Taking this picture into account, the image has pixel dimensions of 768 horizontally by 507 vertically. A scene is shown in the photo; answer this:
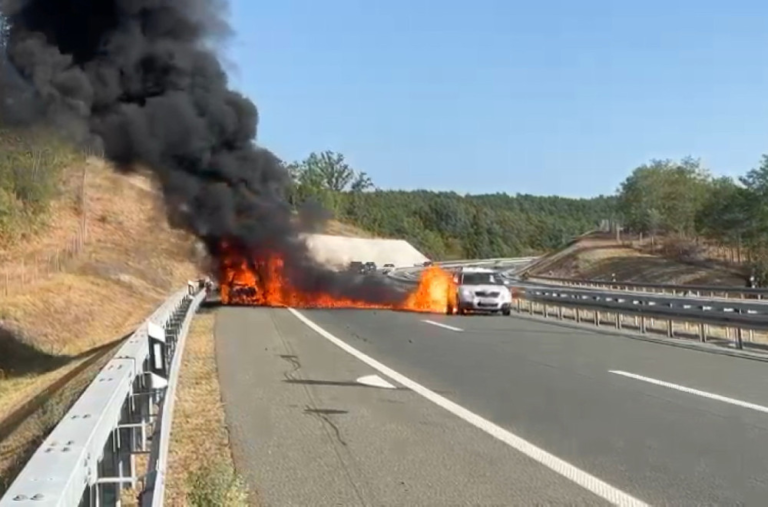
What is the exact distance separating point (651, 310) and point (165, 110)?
50.7ft

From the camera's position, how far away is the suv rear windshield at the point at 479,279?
97.4 feet

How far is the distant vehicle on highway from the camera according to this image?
2922cm

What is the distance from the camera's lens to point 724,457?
769 cm

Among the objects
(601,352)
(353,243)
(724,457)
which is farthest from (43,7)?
(353,243)

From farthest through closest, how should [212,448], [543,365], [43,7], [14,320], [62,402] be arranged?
[14,320] < [43,7] < [543,365] < [62,402] < [212,448]

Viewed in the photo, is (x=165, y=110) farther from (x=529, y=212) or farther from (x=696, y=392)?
(x=529, y=212)

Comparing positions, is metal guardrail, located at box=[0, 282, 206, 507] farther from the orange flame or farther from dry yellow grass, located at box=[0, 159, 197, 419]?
the orange flame

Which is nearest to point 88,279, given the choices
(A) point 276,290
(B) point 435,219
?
(A) point 276,290

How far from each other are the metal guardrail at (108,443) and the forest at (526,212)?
1090 inches

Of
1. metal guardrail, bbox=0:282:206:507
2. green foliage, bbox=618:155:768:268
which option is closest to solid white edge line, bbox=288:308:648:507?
metal guardrail, bbox=0:282:206:507

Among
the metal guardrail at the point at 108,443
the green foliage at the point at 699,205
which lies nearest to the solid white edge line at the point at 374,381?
the metal guardrail at the point at 108,443

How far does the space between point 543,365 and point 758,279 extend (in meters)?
47.3

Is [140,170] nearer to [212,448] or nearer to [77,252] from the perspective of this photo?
[77,252]

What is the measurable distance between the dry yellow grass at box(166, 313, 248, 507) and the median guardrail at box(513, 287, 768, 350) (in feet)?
32.8
